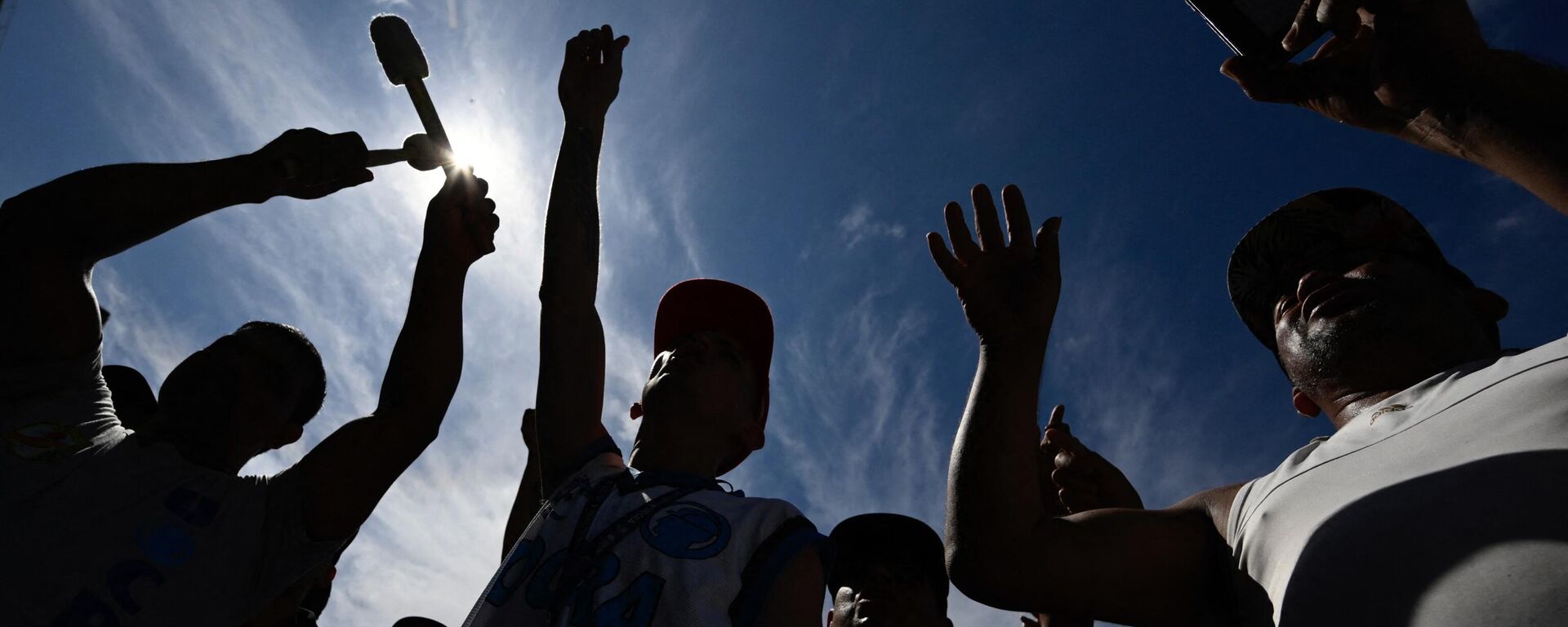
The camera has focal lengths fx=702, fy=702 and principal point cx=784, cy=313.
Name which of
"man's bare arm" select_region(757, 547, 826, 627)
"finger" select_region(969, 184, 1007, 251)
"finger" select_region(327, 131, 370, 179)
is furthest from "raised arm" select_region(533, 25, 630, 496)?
"finger" select_region(969, 184, 1007, 251)

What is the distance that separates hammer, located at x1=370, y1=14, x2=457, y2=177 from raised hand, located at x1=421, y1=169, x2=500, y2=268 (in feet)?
0.29

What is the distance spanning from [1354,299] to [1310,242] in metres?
0.53

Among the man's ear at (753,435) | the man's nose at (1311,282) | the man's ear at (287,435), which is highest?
the man's ear at (287,435)

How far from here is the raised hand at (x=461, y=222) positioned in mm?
2592

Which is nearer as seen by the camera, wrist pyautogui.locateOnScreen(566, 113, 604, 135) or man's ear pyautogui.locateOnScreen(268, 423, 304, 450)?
man's ear pyautogui.locateOnScreen(268, 423, 304, 450)

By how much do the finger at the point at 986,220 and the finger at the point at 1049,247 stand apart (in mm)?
105

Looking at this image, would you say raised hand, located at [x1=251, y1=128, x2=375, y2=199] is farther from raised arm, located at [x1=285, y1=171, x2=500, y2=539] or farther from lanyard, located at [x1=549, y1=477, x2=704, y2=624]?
lanyard, located at [x1=549, y1=477, x2=704, y2=624]

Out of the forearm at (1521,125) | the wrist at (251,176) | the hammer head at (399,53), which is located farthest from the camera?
the hammer head at (399,53)

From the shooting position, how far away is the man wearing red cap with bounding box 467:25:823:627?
1772mm

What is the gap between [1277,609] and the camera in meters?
1.61

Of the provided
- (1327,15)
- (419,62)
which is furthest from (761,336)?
(1327,15)

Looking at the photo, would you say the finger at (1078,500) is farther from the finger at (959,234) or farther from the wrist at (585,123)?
the wrist at (585,123)

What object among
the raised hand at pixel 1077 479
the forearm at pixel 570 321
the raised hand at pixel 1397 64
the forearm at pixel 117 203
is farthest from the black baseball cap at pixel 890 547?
the forearm at pixel 117 203

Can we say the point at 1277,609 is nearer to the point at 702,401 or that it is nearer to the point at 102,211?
the point at 702,401
